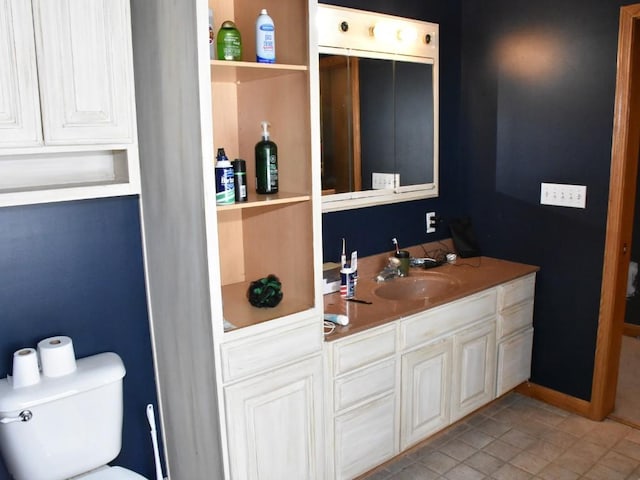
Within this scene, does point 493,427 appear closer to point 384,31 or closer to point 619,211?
point 619,211

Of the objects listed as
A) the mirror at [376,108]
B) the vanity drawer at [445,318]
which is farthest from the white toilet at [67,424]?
the mirror at [376,108]

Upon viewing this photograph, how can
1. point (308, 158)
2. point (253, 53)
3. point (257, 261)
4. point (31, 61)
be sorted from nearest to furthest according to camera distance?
1. point (31, 61)
2. point (308, 158)
3. point (253, 53)
4. point (257, 261)

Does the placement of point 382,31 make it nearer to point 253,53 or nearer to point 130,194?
point 253,53

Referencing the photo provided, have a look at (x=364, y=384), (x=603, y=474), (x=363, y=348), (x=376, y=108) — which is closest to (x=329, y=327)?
(x=363, y=348)

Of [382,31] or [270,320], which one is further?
[382,31]

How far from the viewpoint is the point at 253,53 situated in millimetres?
2166

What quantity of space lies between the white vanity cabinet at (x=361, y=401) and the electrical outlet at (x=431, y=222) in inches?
42.6

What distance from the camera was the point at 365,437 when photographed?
2.38 m

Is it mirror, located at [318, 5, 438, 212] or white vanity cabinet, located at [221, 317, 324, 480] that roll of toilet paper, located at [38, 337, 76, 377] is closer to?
white vanity cabinet, located at [221, 317, 324, 480]

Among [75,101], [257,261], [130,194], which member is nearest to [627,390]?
[257,261]

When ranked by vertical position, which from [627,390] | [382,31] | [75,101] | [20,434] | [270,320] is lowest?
[627,390]

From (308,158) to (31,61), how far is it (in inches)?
36.1

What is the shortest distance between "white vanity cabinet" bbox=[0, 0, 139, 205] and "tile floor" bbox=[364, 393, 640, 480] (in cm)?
187

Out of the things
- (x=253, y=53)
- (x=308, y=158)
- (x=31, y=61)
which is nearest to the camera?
(x=31, y=61)
